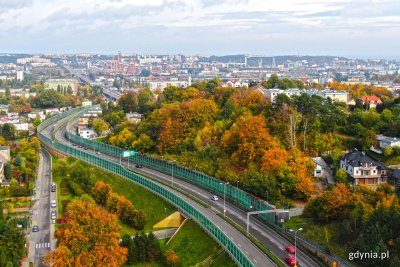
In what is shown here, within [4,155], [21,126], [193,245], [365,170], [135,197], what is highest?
[365,170]

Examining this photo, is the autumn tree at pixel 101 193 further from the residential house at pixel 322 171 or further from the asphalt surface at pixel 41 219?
the residential house at pixel 322 171

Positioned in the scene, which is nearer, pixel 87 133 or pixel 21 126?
pixel 87 133

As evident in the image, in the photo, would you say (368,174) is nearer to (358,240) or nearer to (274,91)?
(358,240)

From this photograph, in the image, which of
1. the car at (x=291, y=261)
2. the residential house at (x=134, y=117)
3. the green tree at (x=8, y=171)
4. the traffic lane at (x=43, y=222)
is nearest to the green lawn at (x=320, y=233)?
the car at (x=291, y=261)

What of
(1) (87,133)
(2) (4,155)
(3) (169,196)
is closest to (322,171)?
(3) (169,196)

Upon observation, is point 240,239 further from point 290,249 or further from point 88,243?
point 88,243

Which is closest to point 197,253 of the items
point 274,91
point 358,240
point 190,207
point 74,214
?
point 190,207

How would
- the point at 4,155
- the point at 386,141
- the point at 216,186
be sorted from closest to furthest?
the point at 216,186
the point at 386,141
the point at 4,155
